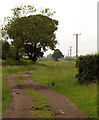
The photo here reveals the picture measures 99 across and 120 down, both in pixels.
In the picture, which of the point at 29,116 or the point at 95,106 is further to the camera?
the point at 95,106

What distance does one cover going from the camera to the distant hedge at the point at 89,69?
16.4m

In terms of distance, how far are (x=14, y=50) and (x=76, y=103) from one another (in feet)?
146

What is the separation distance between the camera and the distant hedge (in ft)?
53.9

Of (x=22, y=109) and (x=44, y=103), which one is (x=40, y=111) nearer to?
A: (x=22, y=109)

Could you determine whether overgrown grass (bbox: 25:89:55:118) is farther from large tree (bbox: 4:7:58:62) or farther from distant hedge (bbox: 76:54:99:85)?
large tree (bbox: 4:7:58:62)

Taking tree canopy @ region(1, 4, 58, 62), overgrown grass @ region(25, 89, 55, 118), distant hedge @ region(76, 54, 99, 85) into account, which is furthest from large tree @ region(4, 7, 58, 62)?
overgrown grass @ region(25, 89, 55, 118)

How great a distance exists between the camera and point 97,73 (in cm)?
1656

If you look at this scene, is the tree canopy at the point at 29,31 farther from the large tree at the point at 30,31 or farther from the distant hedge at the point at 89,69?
the distant hedge at the point at 89,69

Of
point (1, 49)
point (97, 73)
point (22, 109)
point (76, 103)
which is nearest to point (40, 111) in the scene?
point (22, 109)

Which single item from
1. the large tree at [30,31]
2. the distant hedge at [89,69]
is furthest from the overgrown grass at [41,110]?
the large tree at [30,31]

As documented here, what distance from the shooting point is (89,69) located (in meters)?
17.0

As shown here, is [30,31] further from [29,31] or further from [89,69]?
[89,69]

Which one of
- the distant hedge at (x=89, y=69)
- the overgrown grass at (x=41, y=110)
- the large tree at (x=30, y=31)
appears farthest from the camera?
the large tree at (x=30, y=31)

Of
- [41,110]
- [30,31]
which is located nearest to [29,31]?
[30,31]
